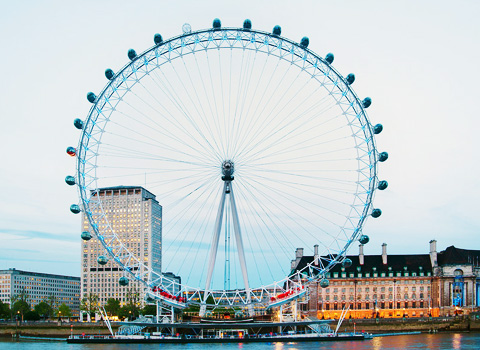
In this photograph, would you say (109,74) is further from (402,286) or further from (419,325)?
(402,286)

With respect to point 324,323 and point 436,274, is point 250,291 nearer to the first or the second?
point 324,323

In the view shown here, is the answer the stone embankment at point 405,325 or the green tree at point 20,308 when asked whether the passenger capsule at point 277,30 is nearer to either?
the stone embankment at point 405,325

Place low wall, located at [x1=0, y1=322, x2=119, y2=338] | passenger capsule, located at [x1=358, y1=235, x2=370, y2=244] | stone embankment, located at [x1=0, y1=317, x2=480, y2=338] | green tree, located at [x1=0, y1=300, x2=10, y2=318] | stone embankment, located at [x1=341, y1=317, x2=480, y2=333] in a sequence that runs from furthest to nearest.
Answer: green tree, located at [x1=0, y1=300, x2=10, y2=318] < low wall, located at [x1=0, y1=322, x2=119, y2=338] < stone embankment, located at [x1=0, y1=317, x2=480, y2=338] < stone embankment, located at [x1=341, y1=317, x2=480, y2=333] < passenger capsule, located at [x1=358, y1=235, x2=370, y2=244]

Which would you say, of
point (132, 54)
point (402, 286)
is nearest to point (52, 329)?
point (132, 54)

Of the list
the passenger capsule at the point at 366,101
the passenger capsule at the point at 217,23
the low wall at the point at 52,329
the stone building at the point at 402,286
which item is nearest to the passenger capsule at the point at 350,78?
the passenger capsule at the point at 366,101

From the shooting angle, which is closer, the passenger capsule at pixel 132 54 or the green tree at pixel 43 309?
the passenger capsule at pixel 132 54

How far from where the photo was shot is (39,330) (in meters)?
118

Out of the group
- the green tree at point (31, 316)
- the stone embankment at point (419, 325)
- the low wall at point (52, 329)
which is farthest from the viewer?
the green tree at point (31, 316)

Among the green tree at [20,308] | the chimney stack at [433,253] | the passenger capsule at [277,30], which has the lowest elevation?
the green tree at [20,308]

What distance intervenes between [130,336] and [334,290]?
202 feet

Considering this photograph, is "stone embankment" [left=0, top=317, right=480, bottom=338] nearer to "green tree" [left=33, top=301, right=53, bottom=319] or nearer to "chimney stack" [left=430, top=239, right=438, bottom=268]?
"chimney stack" [left=430, top=239, right=438, bottom=268]

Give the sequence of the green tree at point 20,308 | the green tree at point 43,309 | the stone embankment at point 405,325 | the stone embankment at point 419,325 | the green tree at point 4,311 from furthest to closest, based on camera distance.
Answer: the green tree at point 43,309 → the green tree at point 4,311 → the green tree at point 20,308 → the stone embankment at point 405,325 → the stone embankment at point 419,325

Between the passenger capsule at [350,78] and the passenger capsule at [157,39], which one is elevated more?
the passenger capsule at [157,39]

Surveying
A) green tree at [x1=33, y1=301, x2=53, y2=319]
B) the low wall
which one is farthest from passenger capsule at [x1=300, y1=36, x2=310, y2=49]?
green tree at [x1=33, y1=301, x2=53, y2=319]
